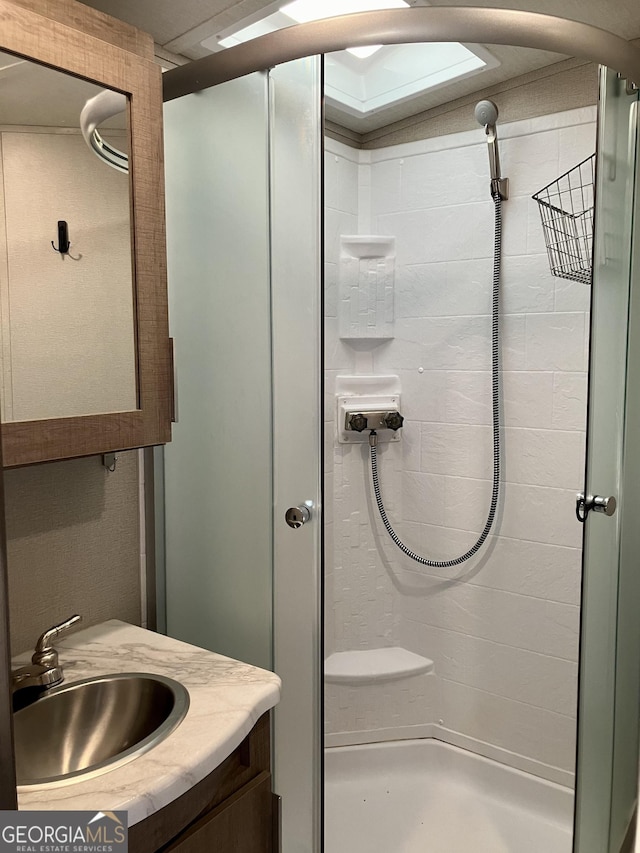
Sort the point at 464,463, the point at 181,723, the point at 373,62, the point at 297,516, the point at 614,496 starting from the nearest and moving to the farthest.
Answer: the point at 181,723
the point at 297,516
the point at 614,496
the point at 373,62
the point at 464,463

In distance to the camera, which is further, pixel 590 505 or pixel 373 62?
pixel 373 62

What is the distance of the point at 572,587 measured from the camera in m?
2.05

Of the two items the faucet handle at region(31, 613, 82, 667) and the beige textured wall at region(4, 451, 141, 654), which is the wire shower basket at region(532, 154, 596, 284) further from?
the faucet handle at region(31, 613, 82, 667)

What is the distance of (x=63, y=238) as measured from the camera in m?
1.25

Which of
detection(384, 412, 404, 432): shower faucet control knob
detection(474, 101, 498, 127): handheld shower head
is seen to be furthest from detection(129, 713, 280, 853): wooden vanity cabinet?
detection(474, 101, 498, 127): handheld shower head

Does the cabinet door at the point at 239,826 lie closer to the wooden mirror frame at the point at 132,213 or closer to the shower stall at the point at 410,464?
the shower stall at the point at 410,464

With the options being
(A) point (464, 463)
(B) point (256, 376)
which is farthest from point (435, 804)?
(B) point (256, 376)

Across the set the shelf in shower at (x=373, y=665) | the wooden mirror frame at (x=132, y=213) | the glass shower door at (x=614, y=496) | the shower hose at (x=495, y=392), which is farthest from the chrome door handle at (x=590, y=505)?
the shelf in shower at (x=373, y=665)

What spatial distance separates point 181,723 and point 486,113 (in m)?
1.81

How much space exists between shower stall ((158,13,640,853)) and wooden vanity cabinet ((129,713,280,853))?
214 millimetres

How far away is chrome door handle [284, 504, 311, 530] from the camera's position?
141 cm

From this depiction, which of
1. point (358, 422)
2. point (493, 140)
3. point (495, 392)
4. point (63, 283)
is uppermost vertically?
point (493, 140)

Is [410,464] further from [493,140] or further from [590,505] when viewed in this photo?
[493,140]

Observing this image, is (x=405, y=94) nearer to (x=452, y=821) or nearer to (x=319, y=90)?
(x=319, y=90)
